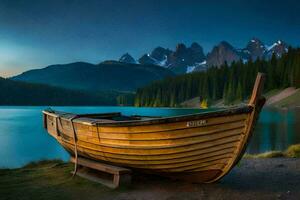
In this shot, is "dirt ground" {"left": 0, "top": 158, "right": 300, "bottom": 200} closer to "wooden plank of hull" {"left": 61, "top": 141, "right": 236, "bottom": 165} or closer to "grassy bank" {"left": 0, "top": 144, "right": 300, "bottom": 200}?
"grassy bank" {"left": 0, "top": 144, "right": 300, "bottom": 200}

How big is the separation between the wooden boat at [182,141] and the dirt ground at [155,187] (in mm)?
517

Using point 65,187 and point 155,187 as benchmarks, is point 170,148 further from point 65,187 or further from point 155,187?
point 65,187

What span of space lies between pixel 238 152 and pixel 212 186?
1.89 m

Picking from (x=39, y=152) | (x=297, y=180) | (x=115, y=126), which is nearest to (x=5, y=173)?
(x=115, y=126)

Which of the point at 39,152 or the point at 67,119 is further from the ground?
the point at 67,119

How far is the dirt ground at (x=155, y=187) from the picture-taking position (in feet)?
30.5

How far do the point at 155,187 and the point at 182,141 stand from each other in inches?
82.1

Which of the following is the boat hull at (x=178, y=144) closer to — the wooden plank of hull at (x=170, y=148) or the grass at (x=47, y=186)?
the wooden plank of hull at (x=170, y=148)

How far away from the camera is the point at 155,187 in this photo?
33.4ft

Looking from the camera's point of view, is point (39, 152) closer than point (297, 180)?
No

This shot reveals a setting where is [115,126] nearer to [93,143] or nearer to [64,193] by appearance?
[93,143]

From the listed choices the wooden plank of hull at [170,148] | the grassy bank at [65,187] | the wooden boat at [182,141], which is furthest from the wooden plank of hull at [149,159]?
the grassy bank at [65,187]

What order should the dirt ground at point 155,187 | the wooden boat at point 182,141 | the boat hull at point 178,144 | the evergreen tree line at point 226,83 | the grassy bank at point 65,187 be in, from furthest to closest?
1. the evergreen tree line at point 226,83
2. the grassy bank at point 65,187
3. the dirt ground at point 155,187
4. the boat hull at point 178,144
5. the wooden boat at point 182,141

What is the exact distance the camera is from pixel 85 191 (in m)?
→ 9.91
